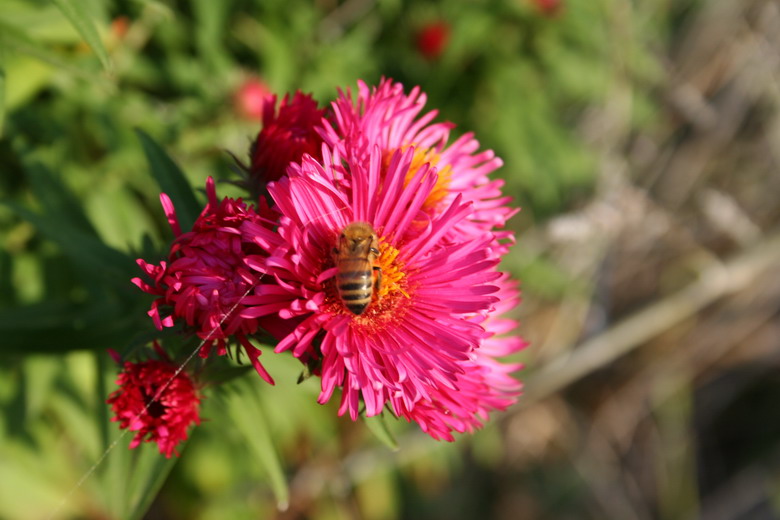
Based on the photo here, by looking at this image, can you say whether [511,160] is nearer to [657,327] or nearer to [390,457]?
[657,327]

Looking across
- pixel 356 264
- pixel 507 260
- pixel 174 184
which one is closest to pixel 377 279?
pixel 356 264

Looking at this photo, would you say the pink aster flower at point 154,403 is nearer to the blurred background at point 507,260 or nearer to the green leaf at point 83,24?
the blurred background at point 507,260

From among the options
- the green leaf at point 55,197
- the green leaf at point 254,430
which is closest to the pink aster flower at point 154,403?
the green leaf at point 254,430

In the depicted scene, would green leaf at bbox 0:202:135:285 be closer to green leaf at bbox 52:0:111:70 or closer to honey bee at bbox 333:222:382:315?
green leaf at bbox 52:0:111:70

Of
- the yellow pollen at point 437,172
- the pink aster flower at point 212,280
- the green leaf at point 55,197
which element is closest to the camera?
the pink aster flower at point 212,280

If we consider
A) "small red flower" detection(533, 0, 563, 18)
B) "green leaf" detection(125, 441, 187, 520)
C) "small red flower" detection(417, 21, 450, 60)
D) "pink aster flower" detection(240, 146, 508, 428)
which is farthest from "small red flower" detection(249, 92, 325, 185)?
"small red flower" detection(533, 0, 563, 18)

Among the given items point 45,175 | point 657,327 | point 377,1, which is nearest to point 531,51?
point 377,1
